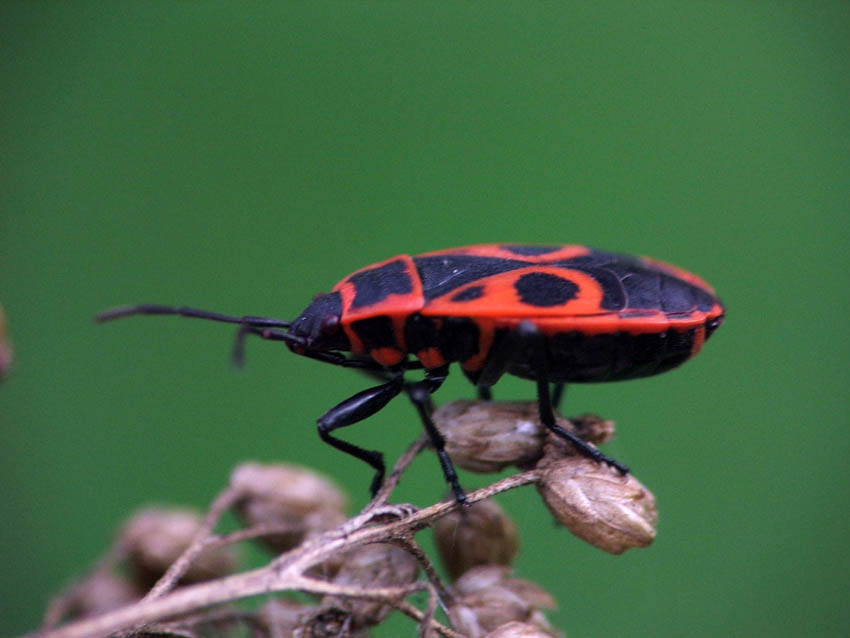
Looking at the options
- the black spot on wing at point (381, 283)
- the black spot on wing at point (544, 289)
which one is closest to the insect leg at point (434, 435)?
the black spot on wing at point (381, 283)

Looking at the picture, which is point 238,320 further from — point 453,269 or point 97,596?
point 97,596

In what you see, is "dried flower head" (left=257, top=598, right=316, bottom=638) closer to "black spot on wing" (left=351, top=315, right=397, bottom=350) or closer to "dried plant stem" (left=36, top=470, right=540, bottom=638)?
"dried plant stem" (left=36, top=470, right=540, bottom=638)

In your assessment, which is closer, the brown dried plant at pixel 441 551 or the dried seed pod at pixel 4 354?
the brown dried plant at pixel 441 551

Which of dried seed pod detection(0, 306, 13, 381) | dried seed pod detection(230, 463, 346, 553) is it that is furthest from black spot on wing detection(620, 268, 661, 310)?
dried seed pod detection(0, 306, 13, 381)

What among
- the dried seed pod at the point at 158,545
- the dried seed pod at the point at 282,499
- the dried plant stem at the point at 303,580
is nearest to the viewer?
the dried plant stem at the point at 303,580

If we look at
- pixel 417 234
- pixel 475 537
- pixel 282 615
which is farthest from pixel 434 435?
pixel 417 234

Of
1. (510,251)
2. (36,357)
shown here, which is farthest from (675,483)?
(36,357)

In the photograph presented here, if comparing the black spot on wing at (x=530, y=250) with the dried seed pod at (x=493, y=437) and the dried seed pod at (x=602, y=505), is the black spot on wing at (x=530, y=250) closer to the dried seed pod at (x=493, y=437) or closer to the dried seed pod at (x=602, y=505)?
the dried seed pod at (x=493, y=437)
